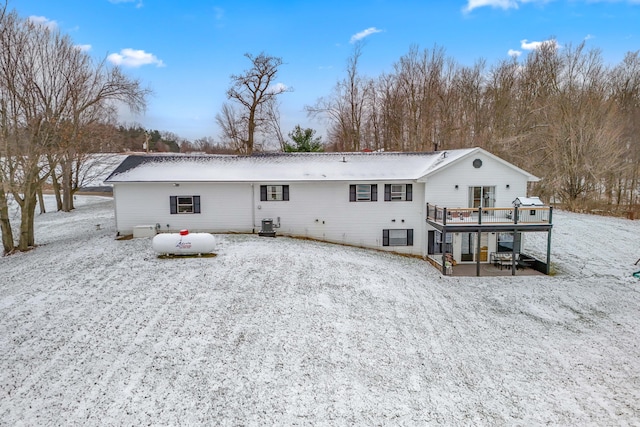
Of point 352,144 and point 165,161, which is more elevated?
point 352,144

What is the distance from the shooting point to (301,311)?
456 inches

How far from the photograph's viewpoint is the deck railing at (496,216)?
17.5m

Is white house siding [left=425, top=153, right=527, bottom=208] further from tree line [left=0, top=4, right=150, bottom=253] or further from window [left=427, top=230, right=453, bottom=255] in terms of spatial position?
tree line [left=0, top=4, right=150, bottom=253]

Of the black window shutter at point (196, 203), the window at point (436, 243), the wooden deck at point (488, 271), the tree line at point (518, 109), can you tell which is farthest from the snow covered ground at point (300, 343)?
the tree line at point (518, 109)

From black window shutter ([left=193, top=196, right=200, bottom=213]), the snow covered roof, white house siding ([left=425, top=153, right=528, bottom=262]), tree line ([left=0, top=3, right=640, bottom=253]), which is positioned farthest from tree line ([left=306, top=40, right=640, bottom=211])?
black window shutter ([left=193, top=196, right=200, bottom=213])

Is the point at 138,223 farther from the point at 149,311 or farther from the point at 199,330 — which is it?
the point at 199,330

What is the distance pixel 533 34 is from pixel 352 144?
2171 cm

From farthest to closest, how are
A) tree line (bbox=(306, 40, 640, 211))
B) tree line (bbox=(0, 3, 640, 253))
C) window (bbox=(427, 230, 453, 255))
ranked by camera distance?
tree line (bbox=(306, 40, 640, 211)), tree line (bbox=(0, 3, 640, 253)), window (bbox=(427, 230, 453, 255))

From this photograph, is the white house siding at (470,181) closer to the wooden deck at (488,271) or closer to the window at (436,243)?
the window at (436,243)

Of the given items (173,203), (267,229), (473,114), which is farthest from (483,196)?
(473,114)

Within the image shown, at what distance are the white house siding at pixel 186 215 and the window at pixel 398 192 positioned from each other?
7577 mm

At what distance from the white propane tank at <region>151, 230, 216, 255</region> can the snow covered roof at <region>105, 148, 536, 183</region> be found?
4884 mm

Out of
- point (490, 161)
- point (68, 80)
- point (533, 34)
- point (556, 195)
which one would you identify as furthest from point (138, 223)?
point (533, 34)

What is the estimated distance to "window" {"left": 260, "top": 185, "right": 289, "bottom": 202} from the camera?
66.2 ft
